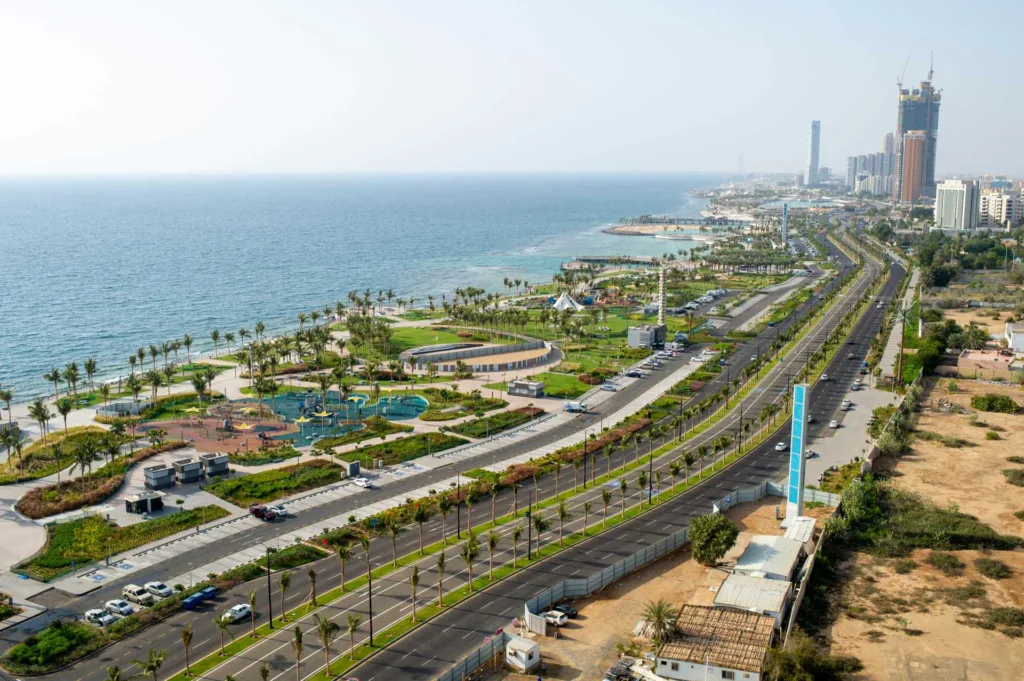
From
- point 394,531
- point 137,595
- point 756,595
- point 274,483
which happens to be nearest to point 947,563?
point 756,595

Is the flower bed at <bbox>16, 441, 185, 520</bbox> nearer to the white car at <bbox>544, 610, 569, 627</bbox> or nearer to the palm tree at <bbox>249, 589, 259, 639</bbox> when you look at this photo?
the palm tree at <bbox>249, 589, 259, 639</bbox>

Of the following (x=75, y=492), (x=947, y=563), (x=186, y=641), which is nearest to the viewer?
(x=186, y=641)

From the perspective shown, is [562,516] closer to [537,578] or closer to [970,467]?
[537,578]

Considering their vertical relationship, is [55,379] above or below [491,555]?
above

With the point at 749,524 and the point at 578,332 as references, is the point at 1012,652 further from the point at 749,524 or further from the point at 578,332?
the point at 578,332

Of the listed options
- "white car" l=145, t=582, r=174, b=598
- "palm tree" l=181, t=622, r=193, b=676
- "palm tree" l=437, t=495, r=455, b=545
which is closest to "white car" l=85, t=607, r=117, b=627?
"white car" l=145, t=582, r=174, b=598

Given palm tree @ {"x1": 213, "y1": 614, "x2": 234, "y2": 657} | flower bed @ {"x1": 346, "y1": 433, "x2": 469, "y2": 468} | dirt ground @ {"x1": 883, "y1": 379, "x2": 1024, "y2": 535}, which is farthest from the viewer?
flower bed @ {"x1": 346, "y1": 433, "x2": 469, "y2": 468}
